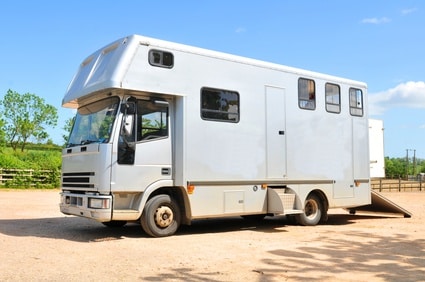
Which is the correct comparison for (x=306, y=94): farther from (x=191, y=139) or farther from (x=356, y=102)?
(x=191, y=139)

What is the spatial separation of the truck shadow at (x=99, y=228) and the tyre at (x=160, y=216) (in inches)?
20.0

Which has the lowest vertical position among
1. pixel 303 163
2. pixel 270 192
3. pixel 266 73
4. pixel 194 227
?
pixel 194 227

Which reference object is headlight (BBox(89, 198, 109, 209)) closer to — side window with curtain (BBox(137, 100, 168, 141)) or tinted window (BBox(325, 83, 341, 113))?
side window with curtain (BBox(137, 100, 168, 141))

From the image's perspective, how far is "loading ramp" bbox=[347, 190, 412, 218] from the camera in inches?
521

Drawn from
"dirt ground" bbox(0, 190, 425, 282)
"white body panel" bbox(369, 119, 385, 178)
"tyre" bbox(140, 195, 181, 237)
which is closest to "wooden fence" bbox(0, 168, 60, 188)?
"dirt ground" bbox(0, 190, 425, 282)

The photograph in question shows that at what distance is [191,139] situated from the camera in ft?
30.5

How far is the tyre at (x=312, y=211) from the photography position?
11.3m

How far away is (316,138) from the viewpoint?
1146 cm

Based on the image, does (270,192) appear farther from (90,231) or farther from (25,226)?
(25,226)

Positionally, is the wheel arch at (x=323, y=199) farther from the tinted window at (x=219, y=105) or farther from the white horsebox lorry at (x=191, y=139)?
the tinted window at (x=219, y=105)

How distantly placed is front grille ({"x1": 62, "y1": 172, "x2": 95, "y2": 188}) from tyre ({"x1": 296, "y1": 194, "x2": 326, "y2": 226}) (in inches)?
208

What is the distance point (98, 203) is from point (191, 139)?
2.24 m

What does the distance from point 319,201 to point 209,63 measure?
4.67 m

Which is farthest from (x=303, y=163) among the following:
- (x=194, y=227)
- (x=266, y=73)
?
(x=194, y=227)
